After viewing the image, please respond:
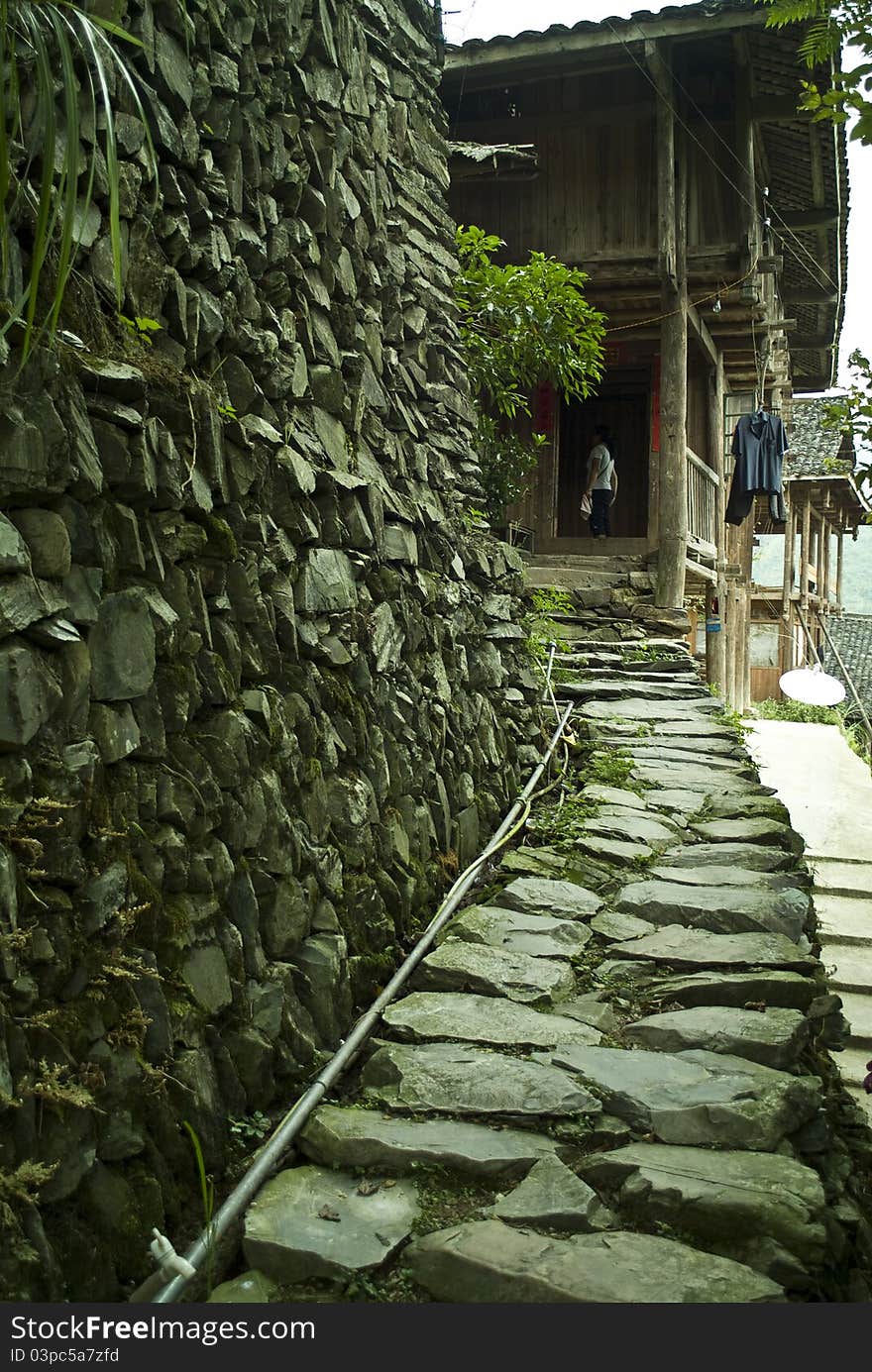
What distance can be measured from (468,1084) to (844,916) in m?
5.72

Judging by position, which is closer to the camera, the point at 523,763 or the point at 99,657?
the point at 99,657

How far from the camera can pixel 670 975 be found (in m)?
3.54

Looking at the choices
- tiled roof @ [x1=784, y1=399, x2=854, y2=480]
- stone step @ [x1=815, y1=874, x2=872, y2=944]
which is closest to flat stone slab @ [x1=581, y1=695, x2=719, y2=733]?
stone step @ [x1=815, y1=874, x2=872, y2=944]

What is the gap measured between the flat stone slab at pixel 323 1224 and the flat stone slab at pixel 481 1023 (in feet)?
2.17

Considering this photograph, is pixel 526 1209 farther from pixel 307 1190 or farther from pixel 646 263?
pixel 646 263

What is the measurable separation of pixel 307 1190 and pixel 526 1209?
53cm

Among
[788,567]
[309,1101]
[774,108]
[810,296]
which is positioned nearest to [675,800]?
[309,1101]

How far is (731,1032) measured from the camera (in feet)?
10.1

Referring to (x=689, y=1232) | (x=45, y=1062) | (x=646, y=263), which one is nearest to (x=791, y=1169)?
(x=689, y=1232)

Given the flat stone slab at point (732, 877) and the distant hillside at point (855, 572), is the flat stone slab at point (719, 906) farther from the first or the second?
the distant hillside at point (855, 572)

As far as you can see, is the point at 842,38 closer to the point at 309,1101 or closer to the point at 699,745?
the point at 309,1101

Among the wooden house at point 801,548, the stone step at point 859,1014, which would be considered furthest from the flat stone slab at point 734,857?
the wooden house at point 801,548

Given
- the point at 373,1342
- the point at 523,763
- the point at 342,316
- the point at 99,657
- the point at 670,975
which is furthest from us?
the point at 523,763

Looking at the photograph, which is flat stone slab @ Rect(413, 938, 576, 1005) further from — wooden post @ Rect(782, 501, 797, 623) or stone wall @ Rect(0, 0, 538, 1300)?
wooden post @ Rect(782, 501, 797, 623)
